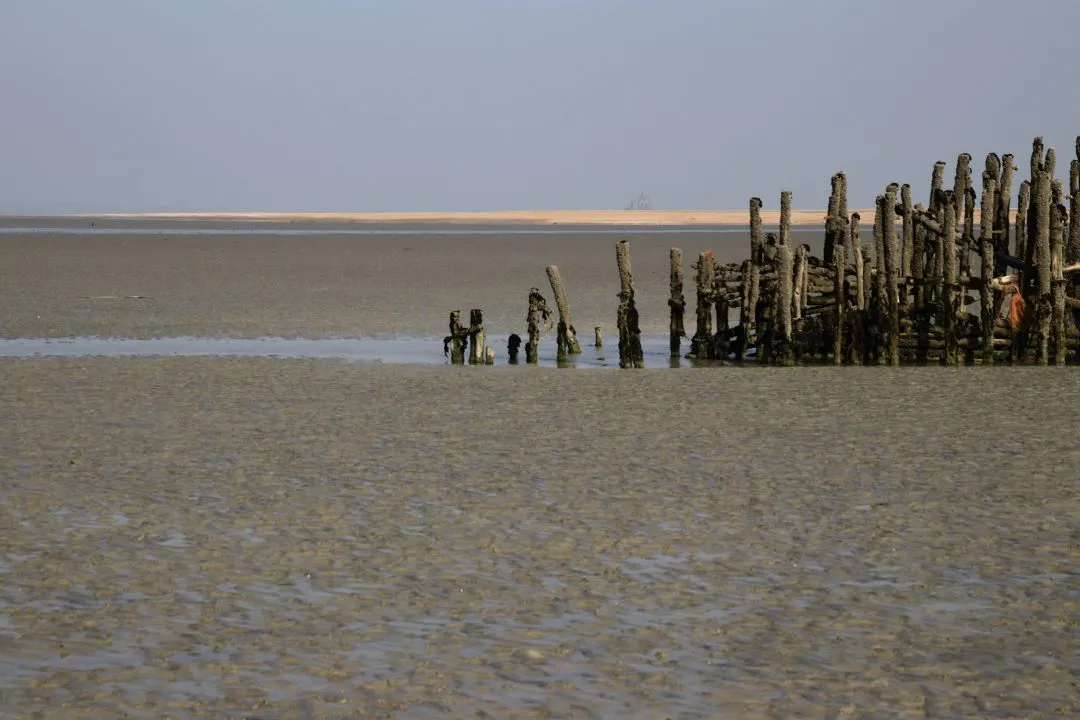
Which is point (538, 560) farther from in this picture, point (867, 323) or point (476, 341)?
point (867, 323)

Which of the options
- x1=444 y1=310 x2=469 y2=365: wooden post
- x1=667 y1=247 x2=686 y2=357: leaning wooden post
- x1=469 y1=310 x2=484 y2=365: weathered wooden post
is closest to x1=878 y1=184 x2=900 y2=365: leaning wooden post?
x1=667 y1=247 x2=686 y2=357: leaning wooden post

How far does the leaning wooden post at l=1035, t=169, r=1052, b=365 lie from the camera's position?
744 inches

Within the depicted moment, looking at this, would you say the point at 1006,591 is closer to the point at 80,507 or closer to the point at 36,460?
the point at 80,507

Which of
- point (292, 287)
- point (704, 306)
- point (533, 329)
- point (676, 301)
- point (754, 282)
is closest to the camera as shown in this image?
point (533, 329)

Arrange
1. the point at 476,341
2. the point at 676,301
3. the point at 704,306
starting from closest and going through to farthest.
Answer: the point at 476,341 → the point at 676,301 → the point at 704,306

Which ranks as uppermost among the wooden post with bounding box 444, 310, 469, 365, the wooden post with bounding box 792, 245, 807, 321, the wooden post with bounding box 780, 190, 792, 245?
the wooden post with bounding box 780, 190, 792, 245

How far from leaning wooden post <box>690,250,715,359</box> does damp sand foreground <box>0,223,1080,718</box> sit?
10.7 ft

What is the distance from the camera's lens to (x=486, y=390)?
16.2 metres

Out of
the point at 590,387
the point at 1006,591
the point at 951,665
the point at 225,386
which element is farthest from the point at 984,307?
the point at 951,665

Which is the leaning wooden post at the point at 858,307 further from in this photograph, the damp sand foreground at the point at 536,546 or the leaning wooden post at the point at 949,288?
the damp sand foreground at the point at 536,546

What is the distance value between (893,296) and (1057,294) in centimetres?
187

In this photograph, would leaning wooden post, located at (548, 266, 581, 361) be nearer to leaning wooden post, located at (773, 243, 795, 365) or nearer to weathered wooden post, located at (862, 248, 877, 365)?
leaning wooden post, located at (773, 243, 795, 365)

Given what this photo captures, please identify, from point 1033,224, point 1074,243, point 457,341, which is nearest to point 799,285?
point 1033,224

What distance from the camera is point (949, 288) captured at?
1941cm
